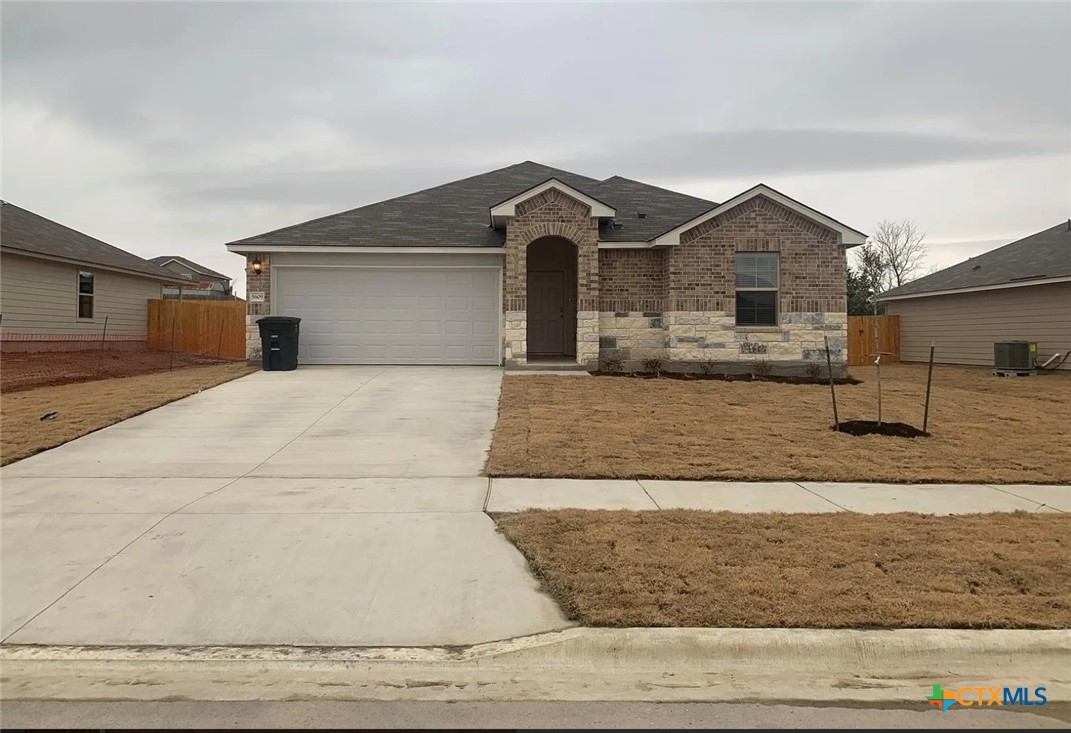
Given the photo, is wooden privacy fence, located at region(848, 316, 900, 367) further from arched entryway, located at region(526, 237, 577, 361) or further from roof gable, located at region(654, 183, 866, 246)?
arched entryway, located at region(526, 237, 577, 361)

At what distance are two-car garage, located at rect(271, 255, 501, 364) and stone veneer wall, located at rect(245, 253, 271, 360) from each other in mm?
331

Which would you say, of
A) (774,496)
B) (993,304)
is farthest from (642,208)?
(774,496)

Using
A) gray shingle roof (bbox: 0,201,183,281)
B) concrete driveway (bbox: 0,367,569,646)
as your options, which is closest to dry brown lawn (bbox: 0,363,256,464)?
concrete driveway (bbox: 0,367,569,646)

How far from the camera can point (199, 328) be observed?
84.6 ft

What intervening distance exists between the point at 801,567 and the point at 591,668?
1942mm

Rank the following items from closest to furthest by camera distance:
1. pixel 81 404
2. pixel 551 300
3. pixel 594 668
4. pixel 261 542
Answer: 1. pixel 594 668
2. pixel 261 542
3. pixel 81 404
4. pixel 551 300

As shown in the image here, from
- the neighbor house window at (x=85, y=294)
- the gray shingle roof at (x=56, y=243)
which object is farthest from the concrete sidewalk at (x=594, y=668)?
the neighbor house window at (x=85, y=294)

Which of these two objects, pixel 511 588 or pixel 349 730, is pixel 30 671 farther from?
pixel 511 588

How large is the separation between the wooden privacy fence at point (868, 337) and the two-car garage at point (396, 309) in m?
16.9

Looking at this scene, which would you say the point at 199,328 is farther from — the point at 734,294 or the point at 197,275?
the point at 197,275

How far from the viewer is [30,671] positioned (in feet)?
12.9

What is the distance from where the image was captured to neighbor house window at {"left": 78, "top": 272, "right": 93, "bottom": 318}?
23.4m

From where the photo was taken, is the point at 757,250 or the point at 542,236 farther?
the point at 757,250

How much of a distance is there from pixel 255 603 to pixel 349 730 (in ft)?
5.55
